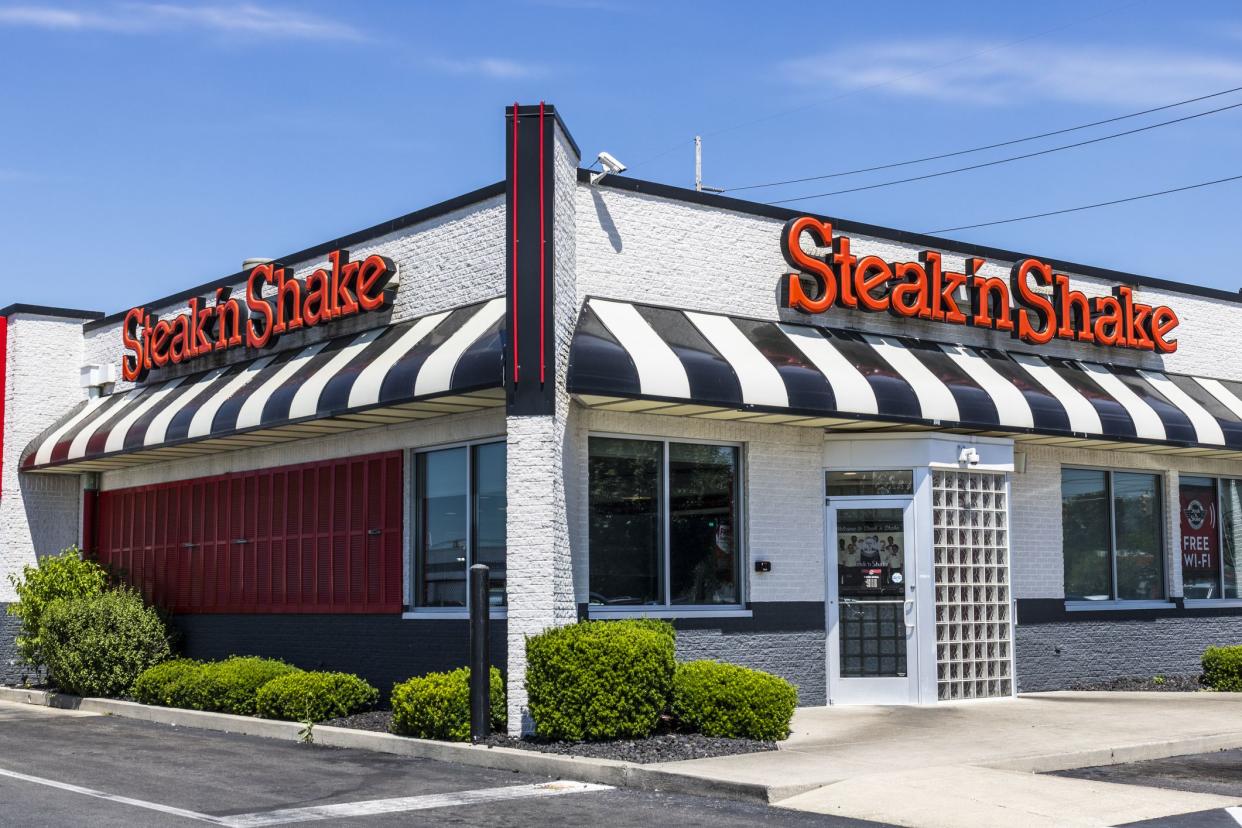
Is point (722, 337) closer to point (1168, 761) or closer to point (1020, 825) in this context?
point (1168, 761)

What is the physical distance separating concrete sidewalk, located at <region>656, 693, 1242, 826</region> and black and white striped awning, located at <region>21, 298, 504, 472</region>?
4.72 metres

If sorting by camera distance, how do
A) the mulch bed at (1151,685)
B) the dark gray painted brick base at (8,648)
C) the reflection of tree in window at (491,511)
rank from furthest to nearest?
the dark gray painted brick base at (8,648)
the mulch bed at (1151,685)
the reflection of tree in window at (491,511)

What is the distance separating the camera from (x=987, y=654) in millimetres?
17031

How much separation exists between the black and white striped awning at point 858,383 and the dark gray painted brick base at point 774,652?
2435 millimetres

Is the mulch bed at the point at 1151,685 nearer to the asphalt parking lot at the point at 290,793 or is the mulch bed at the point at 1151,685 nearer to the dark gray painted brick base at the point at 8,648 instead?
the asphalt parking lot at the point at 290,793

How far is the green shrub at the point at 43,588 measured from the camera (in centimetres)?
2005

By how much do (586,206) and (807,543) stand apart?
186 inches

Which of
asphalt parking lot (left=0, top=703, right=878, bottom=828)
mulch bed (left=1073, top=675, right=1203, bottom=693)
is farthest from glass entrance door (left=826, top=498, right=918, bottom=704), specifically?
asphalt parking lot (left=0, top=703, right=878, bottom=828)

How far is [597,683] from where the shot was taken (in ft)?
41.2

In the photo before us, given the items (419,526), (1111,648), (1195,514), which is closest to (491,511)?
(419,526)

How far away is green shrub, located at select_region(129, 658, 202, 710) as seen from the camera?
16.8 metres

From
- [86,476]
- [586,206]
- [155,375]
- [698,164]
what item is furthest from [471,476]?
[698,164]

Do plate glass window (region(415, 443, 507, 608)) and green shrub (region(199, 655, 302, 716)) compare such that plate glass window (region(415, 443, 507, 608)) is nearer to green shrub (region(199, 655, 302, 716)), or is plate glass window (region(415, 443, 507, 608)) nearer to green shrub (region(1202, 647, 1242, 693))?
green shrub (region(199, 655, 302, 716))

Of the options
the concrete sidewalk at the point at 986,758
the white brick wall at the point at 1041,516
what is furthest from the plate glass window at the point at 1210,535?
the concrete sidewalk at the point at 986,758
